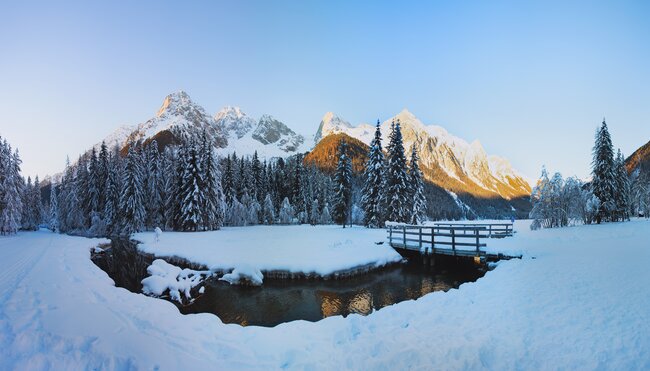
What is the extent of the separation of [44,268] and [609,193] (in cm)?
4867

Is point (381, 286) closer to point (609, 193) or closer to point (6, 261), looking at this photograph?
point (6, 261)

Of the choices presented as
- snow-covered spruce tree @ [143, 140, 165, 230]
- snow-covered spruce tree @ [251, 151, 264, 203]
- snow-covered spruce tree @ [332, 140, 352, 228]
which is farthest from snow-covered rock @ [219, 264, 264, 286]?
snow-covered spruce tree @ [251, 151, 264, 203]

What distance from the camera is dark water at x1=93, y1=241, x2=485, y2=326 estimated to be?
12.4 metres

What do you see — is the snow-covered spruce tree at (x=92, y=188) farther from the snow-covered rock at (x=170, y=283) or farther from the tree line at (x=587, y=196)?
the tree line at (x=587, y=196)

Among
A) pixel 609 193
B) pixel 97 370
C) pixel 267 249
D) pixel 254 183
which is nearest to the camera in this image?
pixel 97 370

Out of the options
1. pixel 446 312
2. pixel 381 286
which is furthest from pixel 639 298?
pixel 381 286

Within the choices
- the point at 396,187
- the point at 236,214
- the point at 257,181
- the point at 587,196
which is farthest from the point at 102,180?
the point at 587,196

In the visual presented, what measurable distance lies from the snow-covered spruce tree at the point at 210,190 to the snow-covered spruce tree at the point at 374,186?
20.6 m

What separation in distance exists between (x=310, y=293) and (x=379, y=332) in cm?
771

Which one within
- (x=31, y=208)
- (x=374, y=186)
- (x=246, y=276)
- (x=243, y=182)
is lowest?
(x=246, y=276)

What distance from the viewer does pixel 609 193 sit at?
3381 centimetres

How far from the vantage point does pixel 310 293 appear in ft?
49.6

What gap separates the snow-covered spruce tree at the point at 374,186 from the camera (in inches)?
1547

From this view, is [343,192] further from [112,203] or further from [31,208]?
[31,208]
